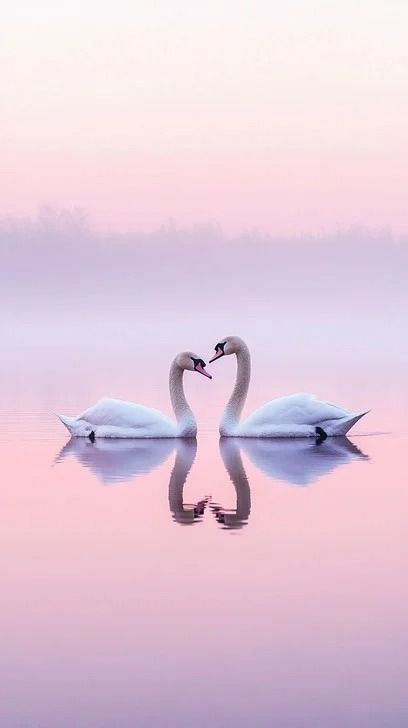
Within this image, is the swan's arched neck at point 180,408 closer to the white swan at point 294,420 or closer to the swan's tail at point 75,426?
the white swan at point 294,420

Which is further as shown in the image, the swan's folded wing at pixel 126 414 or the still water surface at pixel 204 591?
the swan's folded wing at pixel 126 414

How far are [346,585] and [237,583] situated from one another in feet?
2.49

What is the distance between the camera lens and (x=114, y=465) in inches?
740

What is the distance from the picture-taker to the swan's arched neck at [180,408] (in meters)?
22.5

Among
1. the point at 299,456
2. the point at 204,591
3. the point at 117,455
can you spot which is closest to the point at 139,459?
the point at 117,455

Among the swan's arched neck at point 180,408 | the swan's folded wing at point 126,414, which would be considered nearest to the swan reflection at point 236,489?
the swan's arched neck at point 180,408

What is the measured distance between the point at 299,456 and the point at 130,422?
3.37 meters

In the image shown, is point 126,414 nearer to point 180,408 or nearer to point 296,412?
point 180,408

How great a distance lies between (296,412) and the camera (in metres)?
22.2

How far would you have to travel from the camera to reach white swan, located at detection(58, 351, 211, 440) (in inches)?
877

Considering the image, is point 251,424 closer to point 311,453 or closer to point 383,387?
point 311,453

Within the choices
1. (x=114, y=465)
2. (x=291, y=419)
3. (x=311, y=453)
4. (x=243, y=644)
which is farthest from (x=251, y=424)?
(x=243, y=644)

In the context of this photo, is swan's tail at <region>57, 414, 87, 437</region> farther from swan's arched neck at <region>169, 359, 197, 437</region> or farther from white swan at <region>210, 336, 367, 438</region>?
white swan at <region>210, 336, 367, 438</region>

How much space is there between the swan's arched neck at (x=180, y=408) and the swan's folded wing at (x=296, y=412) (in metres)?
0.86
